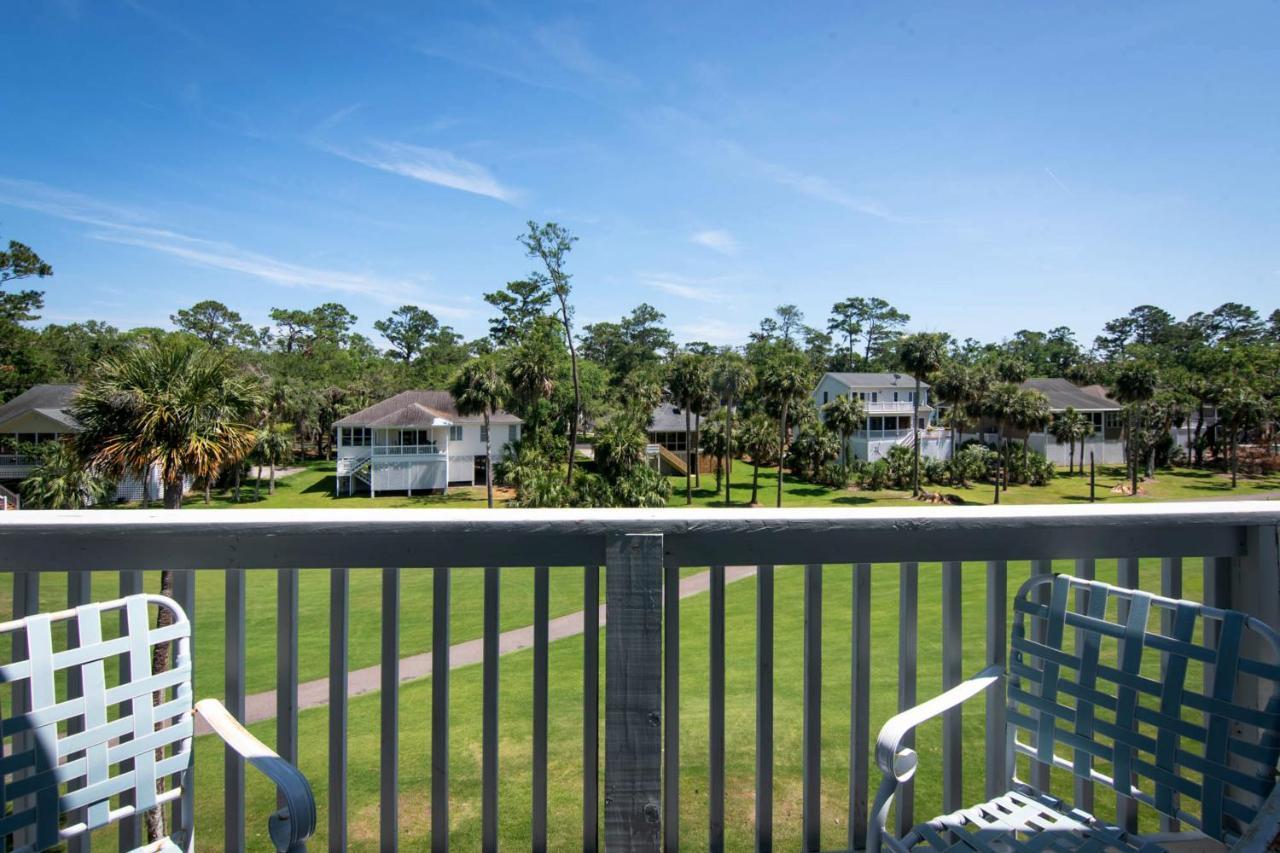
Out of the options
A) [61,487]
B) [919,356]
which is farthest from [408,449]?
[919,356]

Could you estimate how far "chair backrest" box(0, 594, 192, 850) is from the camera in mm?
1134

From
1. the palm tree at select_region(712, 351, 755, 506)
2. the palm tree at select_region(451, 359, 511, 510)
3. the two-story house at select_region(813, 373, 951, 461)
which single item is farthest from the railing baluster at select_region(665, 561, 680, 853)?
the two-story house at select_region(813, 373, 951, 461)

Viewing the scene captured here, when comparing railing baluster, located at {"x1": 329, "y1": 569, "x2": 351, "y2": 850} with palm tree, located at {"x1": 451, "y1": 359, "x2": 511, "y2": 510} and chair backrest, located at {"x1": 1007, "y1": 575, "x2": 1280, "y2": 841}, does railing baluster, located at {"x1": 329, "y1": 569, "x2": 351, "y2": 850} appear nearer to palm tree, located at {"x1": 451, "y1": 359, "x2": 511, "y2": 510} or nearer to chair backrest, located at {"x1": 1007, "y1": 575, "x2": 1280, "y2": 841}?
chair backrest, located at {"x1": 1007, "y1": 575, "x2": 1280, "y2": 841}

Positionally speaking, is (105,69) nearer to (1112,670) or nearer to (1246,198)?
(1112,670)

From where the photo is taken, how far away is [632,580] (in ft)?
4.22

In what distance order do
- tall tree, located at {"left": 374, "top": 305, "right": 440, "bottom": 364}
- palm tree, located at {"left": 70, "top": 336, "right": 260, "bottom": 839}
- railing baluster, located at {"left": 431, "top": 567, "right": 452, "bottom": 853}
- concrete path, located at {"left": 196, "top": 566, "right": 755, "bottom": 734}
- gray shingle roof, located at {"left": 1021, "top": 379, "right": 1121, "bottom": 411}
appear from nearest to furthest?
railing baluster, located at {"left": 431, "top": 567, "right": 452, "bottom": 853} < concrete path, located at {"left": 196, "top": 566, "right": 755, "bottom": 734} < palm tree, located at {"left": 70, "top": 336, "right": 260, "bottom": 839} < gray shingle roof, located at {"left": 1021, "top": 379, "right": 1121, "bottom": 411} < tall tree, located at {"left": 374, "top": 305, "right": 440, "bottom": 364}

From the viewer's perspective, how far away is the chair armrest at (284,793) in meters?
1.07

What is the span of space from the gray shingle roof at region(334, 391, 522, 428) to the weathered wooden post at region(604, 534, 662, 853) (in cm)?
2854

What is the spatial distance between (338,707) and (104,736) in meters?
0.39

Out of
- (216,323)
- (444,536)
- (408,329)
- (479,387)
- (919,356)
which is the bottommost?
(444,536)

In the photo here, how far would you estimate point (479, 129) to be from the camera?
5384cm

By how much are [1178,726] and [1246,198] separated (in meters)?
55.7

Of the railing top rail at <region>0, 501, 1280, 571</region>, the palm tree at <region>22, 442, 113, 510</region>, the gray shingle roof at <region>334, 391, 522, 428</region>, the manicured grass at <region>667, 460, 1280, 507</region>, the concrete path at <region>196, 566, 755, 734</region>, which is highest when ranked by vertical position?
the gray shingle roof at <region>334, 391, 522, 428</region>

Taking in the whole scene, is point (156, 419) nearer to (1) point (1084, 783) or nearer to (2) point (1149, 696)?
(1) point (1084, 783)
